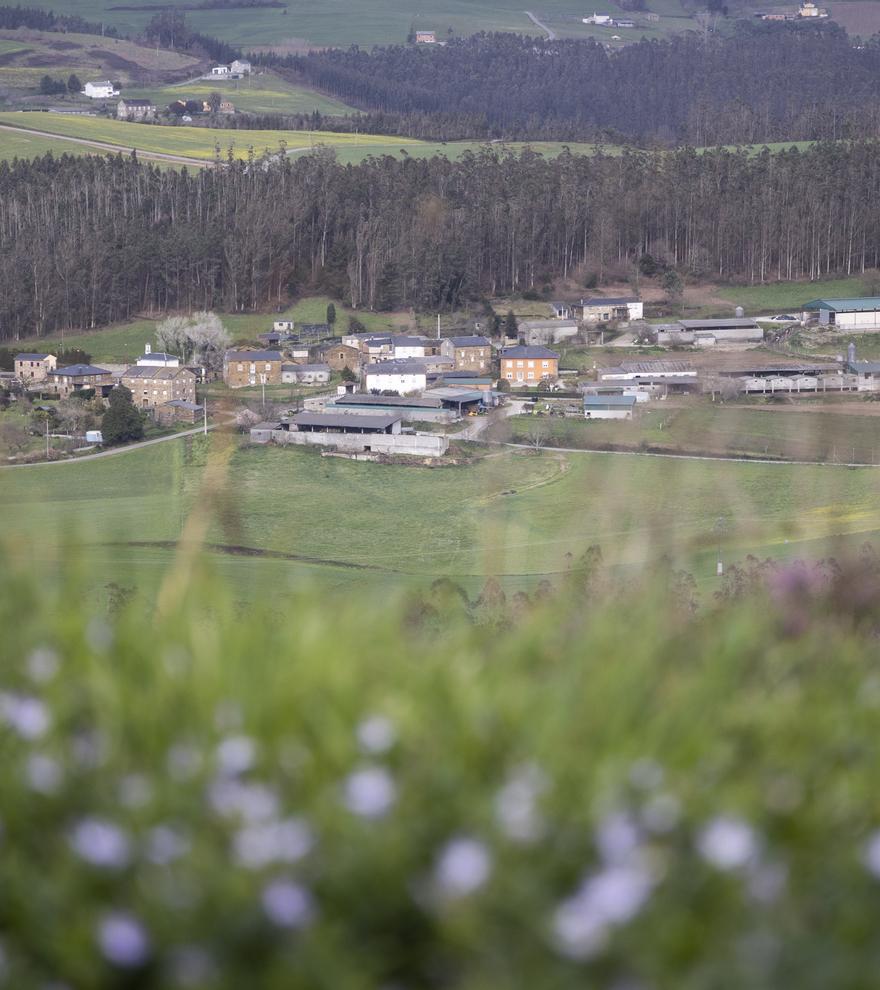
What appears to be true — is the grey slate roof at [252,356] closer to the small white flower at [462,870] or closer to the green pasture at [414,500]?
the green pasture at [414,500]

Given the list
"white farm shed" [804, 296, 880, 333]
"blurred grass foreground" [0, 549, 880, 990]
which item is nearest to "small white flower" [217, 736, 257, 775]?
"blurred grass foreground" [0, 549, 880, 990]

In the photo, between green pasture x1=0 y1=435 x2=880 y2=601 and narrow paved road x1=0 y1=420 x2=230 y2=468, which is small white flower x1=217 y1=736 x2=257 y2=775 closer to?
green pasture x1=0 y1=435 x2=880 y2=601

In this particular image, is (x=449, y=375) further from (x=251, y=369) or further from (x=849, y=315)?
(x=849, y=315)

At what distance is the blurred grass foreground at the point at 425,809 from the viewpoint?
4.22 ft

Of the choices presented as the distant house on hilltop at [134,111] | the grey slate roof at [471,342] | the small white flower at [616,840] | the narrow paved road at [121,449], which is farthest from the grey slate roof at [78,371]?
the distant house on hilltop at [134,111]

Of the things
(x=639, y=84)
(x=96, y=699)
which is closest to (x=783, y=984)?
(x=96, y=699)

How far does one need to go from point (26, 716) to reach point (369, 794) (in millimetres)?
450

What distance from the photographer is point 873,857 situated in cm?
146

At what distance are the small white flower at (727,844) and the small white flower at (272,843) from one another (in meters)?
0.39

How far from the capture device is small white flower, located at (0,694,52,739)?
1.63 m

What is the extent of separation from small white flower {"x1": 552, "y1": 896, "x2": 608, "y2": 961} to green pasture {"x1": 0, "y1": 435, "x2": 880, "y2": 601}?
38.8 ft

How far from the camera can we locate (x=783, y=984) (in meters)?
1.21

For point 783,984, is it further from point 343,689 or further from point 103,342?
Result: point 103,342

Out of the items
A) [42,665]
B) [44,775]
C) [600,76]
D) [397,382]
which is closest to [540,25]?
[600,76]
